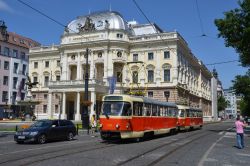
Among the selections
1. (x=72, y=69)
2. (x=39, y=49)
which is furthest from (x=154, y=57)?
(x=39, y=49)

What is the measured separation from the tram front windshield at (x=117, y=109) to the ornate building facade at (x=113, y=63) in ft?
124

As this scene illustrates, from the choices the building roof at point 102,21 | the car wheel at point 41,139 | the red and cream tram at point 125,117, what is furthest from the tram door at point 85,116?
the building roof at point 102,21

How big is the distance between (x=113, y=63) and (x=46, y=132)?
46.4m

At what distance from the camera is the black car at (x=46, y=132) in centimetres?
1998

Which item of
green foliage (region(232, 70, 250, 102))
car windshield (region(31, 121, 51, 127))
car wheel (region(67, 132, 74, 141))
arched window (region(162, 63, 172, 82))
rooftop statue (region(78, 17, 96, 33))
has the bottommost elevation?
car wheel (region(67, 132, 74, 141))

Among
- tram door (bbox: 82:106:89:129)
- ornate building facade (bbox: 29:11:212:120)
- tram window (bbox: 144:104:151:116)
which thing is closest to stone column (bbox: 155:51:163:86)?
ornate building facade (bbox: 29:11:212:120)

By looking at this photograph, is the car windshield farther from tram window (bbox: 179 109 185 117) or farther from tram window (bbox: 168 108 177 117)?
tram window (bbox: 179 109 185 117)

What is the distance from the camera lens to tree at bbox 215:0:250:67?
3350cm

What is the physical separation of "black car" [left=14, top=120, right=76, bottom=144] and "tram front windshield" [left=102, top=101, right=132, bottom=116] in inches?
125

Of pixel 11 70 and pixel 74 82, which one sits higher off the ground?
pixel 11 70

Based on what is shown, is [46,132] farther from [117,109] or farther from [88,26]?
[88,26]

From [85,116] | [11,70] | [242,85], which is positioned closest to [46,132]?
[85,116]

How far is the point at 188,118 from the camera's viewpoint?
3816cm

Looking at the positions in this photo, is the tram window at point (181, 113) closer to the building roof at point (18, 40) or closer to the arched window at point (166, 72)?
the arched window at point (166, 72)
